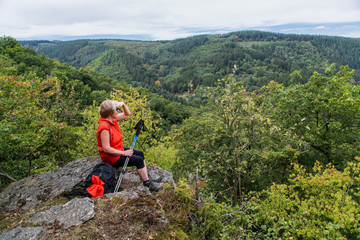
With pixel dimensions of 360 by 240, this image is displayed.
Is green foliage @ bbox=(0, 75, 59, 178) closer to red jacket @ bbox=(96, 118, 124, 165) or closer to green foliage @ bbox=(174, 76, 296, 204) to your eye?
red jacket @ bbox=(96, 118, 124, 165)

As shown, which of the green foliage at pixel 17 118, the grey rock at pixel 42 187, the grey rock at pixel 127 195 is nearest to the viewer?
the grey rock at pixel 127 195

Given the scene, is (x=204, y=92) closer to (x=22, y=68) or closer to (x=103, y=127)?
(x=103, y=127)

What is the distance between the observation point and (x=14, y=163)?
10289 mm

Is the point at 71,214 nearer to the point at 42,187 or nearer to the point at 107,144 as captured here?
the point at 107,144

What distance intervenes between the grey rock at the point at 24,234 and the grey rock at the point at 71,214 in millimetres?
279

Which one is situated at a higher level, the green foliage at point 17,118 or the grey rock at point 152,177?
the green foliage at point 17,118

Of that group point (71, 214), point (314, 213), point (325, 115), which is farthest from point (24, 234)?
point (325, 115)

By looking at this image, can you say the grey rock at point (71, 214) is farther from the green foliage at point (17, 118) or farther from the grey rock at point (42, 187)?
the green foliage at point (17, 118)

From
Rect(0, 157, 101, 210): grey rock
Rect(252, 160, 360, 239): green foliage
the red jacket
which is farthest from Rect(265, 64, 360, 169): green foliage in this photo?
Rect(0, 157, 101, 210): grey rock

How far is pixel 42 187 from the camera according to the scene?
656cm

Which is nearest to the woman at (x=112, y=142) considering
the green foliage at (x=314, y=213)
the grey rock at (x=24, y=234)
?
the grey rock at (x=24, y=234)

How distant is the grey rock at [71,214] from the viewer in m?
4.12

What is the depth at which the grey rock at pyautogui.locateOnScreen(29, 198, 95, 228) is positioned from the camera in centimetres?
412

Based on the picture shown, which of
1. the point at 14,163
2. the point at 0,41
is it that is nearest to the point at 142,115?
the point at 14,163
